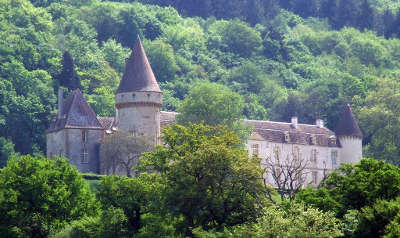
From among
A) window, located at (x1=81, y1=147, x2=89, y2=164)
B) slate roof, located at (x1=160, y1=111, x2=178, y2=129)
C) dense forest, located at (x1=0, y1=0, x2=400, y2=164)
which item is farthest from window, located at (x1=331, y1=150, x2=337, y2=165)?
window, located at (x1=81, y1=147, x2=89, y2=164)

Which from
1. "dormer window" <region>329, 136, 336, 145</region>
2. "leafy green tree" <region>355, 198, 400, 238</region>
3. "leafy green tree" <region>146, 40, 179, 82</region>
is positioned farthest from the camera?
"leafy green tree" <region>146, 40, 179, 82</region>

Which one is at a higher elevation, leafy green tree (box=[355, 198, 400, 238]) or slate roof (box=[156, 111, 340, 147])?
slate roof (box=[156, 111, 340, 147])

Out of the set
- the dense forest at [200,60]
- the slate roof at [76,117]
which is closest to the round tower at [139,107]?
the slate roof at [76,117]

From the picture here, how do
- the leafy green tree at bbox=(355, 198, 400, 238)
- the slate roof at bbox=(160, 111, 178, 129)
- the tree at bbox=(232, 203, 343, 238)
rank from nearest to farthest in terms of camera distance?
the tree at bbox=(232, 203, 343, 238), the leafy green tree at bbox=(355, 198, 400, 238), the slate roof at bbox=(160, 111, 178, 129)

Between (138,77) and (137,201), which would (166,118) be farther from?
(137,201)

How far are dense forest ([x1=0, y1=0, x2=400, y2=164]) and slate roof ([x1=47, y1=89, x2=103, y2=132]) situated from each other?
9323 mm

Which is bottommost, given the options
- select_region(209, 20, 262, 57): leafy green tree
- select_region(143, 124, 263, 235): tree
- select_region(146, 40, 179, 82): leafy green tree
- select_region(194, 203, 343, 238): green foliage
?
select_region(194, 203, 343, 238): green foliage

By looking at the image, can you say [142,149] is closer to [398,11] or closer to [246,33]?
[246,33]

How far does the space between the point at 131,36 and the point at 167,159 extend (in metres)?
96.6

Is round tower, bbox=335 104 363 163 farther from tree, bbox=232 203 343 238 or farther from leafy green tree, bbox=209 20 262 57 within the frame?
leafy green tree, bbox=209 20 262 57

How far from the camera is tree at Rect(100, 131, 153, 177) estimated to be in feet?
332

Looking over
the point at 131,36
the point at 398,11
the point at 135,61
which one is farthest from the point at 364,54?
the point at 135,61

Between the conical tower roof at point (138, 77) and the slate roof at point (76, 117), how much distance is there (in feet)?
10.9

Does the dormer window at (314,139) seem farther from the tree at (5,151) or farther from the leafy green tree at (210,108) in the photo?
the tree at (5,151)
